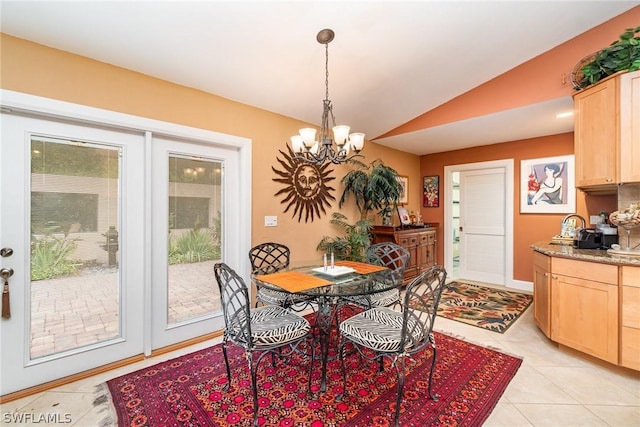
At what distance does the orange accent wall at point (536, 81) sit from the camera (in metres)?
2.56

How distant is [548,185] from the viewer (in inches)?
166

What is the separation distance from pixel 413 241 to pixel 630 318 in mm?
2546

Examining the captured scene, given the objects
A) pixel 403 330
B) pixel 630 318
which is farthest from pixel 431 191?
pixel 403 330

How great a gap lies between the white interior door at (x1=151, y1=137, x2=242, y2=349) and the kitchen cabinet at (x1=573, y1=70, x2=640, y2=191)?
3.35 metres

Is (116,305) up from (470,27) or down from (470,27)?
down

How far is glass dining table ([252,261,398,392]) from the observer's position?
184 centimetres

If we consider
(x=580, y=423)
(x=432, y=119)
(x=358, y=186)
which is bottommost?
(x=580, y=423)

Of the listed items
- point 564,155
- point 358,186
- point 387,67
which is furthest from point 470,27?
point 564,155

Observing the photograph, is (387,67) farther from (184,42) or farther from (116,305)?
(116,305)

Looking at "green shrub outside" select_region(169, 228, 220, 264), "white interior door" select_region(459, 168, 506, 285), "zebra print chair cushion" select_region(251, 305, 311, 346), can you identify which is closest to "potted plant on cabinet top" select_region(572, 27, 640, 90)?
"white interior door" select_region(459, 168, 506, 285)

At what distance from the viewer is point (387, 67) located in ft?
9.16

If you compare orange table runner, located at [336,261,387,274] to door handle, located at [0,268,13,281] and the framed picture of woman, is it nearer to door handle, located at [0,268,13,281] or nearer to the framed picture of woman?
door handle, located at [0,268,13,281]

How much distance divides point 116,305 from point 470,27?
12.8ft

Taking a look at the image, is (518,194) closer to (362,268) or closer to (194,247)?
(362,268)
